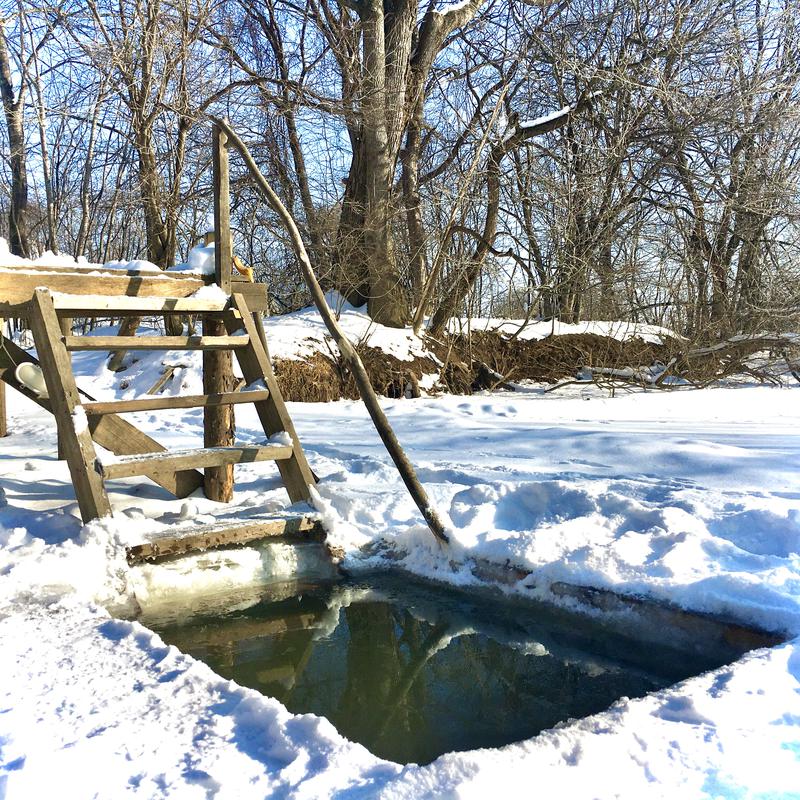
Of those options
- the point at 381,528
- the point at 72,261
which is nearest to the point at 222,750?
the point at 381,528

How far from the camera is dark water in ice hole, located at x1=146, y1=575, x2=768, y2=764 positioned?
97.6 inches

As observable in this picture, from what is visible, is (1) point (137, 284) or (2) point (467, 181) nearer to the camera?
(1) point (137, 284)

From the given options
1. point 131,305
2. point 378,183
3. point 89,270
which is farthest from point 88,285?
point 378,183

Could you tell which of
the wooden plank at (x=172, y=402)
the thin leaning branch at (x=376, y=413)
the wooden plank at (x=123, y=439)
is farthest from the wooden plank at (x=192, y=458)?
the thin leaning branch at (x=376, y=413)

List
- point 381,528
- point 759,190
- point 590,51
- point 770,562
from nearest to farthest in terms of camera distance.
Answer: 1. point 770,562
2. point 381,528
3. point 759,190
4. point 590,51

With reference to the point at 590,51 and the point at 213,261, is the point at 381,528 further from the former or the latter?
the point at 590,51

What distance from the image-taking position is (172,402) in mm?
4043

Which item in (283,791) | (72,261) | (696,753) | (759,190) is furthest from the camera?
(759,190)

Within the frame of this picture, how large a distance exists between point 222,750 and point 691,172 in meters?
10.2

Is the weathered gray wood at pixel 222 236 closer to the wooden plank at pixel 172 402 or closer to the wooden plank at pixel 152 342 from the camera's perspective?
the wooden plank at pixel 152 342

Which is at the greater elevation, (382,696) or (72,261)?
(72,261)

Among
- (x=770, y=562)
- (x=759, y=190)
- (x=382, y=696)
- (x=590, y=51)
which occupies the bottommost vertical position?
(x=382, y=696)

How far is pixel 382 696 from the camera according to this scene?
268 centimetres

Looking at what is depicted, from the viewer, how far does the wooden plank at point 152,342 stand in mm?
3903
